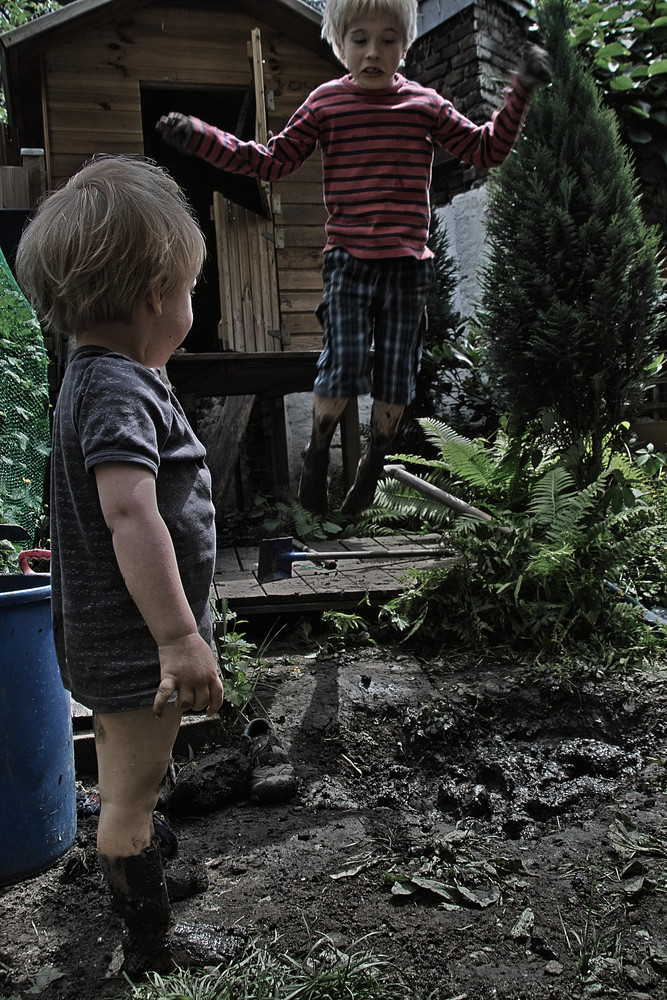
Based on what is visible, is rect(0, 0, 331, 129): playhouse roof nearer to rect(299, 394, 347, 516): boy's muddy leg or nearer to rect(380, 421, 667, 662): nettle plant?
rect(380, 421, 667, 662): nettle plant

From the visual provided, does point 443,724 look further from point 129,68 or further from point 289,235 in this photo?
point 129,68

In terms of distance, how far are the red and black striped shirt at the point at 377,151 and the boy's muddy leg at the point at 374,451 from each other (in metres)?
0.66

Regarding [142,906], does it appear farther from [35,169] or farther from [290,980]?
[35,169]

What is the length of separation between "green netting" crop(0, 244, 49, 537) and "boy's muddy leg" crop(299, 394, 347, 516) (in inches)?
46.4

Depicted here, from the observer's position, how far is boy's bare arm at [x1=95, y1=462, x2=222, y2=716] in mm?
1318

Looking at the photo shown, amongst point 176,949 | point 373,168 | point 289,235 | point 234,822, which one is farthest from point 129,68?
point 176,949

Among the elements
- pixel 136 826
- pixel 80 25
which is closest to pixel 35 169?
pixel 80 25

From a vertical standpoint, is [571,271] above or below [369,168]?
below

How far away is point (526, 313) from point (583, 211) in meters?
0.71

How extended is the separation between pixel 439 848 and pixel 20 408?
2462 mm

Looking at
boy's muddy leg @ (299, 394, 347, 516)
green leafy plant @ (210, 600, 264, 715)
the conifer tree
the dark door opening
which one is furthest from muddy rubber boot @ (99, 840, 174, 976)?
the dark door opening

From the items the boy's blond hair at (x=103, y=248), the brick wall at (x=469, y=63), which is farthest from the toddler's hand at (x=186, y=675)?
the brick wall at (x=469, y=63)

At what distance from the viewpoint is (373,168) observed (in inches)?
124

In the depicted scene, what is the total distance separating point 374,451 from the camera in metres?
3.54
